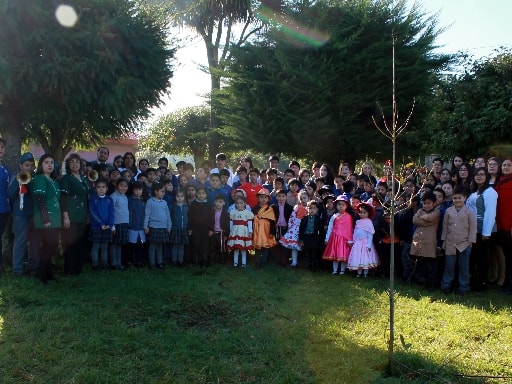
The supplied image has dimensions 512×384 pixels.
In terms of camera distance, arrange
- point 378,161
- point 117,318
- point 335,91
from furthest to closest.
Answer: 1. point 378,161
2. point 335,91
3. point 117,318

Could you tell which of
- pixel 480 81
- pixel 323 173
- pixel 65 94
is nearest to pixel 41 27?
pixel 65 94

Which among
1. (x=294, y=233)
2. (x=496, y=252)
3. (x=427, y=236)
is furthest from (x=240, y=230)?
(x=496, y=252)

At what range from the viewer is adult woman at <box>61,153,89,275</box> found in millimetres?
7262

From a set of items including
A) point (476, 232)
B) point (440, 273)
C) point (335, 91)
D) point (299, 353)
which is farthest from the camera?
point (335, 91)

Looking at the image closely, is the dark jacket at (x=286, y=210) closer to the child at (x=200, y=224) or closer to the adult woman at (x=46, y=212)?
the child at (x=200, y=224)

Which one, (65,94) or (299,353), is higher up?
(65,94)

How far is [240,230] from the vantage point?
8.53 metres

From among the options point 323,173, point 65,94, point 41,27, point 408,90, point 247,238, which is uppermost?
point 408,90

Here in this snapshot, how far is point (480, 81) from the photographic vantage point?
10258 mm

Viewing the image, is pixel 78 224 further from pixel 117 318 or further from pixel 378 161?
pixel 378 161

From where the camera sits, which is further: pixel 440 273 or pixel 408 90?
pixel 408 90

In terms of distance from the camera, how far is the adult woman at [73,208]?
7262 mm

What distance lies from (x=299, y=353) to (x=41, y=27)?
5.85 meters

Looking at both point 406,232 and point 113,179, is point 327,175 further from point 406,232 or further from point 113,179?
point 113,179
